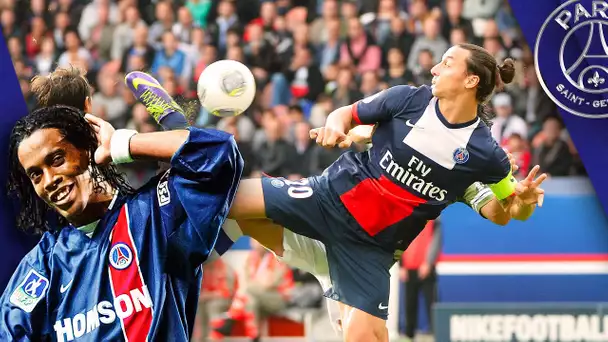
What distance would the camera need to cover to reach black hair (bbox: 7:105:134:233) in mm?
2398

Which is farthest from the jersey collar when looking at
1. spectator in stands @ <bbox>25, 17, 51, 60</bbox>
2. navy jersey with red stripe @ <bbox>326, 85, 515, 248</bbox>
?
spectator in stands @ <bbox>25, 17, 51, 60</bbox>

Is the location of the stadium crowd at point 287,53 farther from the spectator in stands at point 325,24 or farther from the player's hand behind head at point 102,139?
the player's hand behind head at point 102,139

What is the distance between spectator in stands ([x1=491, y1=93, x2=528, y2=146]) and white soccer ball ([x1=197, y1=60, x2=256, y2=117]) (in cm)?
401

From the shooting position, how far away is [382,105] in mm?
3820

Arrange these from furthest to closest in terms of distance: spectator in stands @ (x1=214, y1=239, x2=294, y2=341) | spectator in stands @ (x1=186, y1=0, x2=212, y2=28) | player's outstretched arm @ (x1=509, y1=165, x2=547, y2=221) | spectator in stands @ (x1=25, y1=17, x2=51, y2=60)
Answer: spectator in stands @ (x1=186, y1=0, x2=212, y2=28)
spectator in stands @ (x1=25, y1=17, x2=51, y2=60)
spectator in stands @ (x1=214, y1=239, x2=294, y2=341)
player's outstretched arm @ (x1=509, y1=165, x2=547, y2=221)

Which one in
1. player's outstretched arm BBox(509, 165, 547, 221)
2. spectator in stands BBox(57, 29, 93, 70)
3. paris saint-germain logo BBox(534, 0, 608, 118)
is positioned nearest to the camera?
player's outstretched arm BBox(509, 165, 547, 221)

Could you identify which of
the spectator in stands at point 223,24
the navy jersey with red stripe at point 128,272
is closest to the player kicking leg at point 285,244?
the navy jersey with red stripe at point 128,272

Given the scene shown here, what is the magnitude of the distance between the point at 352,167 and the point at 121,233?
5.57 ft

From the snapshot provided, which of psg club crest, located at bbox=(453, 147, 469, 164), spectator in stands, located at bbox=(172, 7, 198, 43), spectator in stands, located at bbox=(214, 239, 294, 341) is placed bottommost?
spectator in stands, located at bbox=(214, 239, 294, 341)

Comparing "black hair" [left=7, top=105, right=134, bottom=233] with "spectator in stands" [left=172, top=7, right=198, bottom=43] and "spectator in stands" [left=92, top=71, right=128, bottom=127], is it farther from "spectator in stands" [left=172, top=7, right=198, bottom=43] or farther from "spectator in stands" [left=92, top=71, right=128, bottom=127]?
"spectator in stands" [left=172, top=7, right=198, bottom=43]

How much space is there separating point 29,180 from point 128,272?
1.23 ft

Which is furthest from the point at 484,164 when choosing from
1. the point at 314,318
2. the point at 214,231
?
the point at 314,318

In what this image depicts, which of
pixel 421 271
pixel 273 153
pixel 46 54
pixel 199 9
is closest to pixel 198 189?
pixel 421 271

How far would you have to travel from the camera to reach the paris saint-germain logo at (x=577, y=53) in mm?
5523
